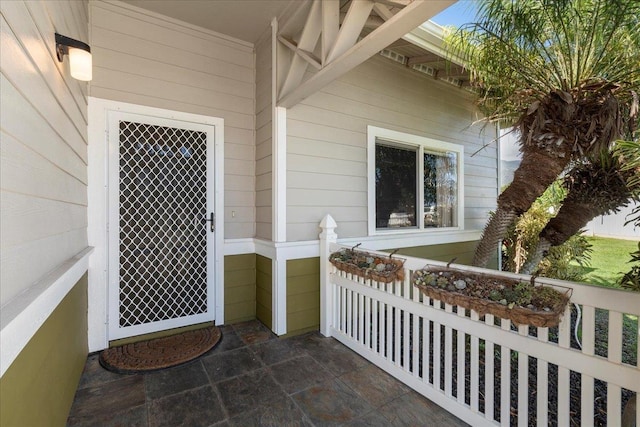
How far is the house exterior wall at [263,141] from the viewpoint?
3.09 metres

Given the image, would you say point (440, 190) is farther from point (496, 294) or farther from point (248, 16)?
point (248, 16)

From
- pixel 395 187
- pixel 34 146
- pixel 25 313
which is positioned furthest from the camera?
pixel 395 187

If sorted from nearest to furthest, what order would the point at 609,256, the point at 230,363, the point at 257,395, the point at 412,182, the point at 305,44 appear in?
the point at 257,395 < the point at 230,363 < the point at 305,44 < the point at 412,182 < the point at 609,256

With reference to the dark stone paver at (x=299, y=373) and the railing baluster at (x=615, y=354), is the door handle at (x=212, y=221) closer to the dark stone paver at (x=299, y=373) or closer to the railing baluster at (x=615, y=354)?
the dark stone paver at (x=299, y=373)

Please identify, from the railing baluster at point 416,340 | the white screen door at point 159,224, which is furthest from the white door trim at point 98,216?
the railing baluster at point 416,340

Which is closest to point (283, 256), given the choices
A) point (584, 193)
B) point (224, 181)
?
point (224, 181)

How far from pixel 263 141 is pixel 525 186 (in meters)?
2.56

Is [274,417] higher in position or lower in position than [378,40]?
lower

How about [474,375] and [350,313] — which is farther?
[350,313]

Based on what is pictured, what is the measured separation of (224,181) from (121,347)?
1852 mm

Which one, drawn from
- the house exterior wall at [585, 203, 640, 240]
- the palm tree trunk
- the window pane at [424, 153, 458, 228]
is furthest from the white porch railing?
the house exterior wall at [585, 203, 640, 240]

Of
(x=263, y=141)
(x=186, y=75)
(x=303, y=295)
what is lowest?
(x=303, y=295)

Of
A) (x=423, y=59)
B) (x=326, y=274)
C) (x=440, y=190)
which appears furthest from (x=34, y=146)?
(x=440, y=190)

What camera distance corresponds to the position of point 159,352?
8.70 feet
